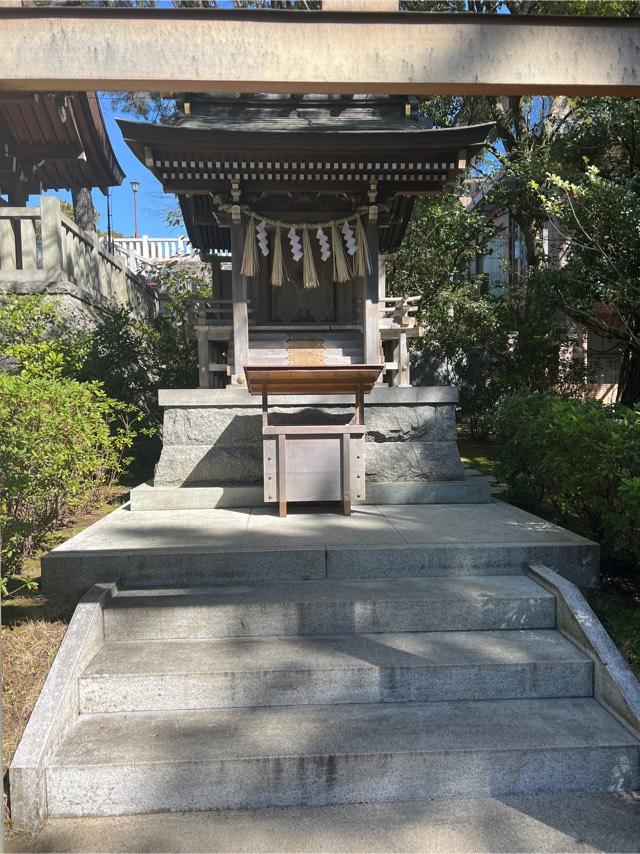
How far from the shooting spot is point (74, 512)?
6734 mm

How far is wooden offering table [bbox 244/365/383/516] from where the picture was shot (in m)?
5.62

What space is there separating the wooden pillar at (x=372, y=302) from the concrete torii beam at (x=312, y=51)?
5408 millimetres

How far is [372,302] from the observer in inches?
345

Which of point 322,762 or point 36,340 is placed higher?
point 36,340

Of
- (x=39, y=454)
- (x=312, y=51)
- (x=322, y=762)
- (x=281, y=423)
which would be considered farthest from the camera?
(x=281, y=423)

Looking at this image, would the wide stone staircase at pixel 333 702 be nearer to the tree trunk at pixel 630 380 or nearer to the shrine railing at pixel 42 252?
the tree trunk at pixel 630 380

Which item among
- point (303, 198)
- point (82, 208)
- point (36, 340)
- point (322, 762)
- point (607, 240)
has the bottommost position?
point (322, 762)

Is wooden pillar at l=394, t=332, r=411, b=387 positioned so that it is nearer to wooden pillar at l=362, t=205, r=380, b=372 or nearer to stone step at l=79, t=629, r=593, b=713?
wooden pillar at l=362, t=205, r=380, b=372

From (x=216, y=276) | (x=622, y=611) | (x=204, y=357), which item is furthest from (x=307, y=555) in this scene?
(x=216, y=276)

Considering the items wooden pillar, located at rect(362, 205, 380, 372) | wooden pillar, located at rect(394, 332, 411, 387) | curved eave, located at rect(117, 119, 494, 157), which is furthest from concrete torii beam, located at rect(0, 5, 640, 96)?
wooden pillar, located at rect(394, 332, 411, 387)

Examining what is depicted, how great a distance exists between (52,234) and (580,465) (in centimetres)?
825

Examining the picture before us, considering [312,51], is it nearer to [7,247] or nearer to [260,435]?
[260,435]

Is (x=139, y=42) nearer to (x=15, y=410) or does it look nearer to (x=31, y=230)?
(x=15, y=410)

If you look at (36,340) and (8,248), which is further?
(8,248)
